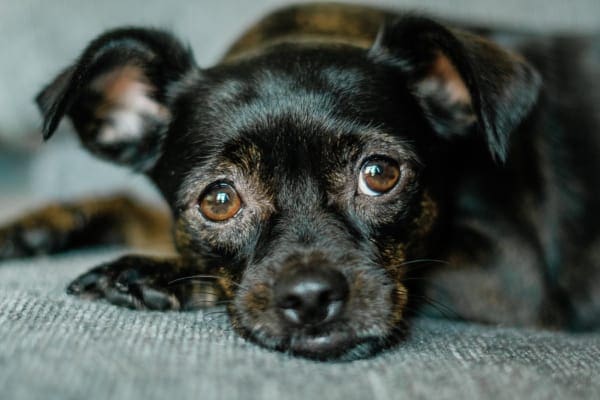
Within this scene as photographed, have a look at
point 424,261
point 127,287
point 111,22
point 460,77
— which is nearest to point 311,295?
point 127,287

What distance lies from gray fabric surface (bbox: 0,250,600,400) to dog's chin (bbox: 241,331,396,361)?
5cm

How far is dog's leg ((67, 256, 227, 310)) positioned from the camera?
1.67m

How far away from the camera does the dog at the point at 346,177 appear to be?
157cm

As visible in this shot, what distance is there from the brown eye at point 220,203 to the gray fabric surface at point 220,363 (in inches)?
10.9

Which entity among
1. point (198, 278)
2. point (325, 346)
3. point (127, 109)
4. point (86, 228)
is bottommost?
point (86, 228)

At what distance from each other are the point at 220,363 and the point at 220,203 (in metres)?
0.64

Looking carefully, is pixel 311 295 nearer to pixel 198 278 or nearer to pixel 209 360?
pixel 209 360

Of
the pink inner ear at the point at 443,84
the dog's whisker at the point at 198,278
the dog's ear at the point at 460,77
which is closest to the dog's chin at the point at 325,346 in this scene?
the dog's whisker at the point at 198,278

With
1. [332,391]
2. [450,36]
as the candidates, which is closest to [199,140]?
[450,36]

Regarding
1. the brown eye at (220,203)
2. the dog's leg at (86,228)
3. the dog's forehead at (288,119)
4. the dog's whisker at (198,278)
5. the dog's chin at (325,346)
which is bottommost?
the dog's leg at (86,228)

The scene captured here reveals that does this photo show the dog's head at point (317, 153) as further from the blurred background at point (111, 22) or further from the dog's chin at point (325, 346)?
the blurred background at point (111, 22)

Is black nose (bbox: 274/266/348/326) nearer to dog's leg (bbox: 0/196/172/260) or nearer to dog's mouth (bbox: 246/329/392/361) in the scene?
dog's mouth (bbox: 246/329/392/361)

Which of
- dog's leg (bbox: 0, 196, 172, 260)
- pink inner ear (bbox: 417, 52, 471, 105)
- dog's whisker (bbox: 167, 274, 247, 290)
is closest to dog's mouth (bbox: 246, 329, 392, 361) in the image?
dog's whisker (bbox: 167, 274, 247, 290)

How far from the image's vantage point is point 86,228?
2459 millimetres
